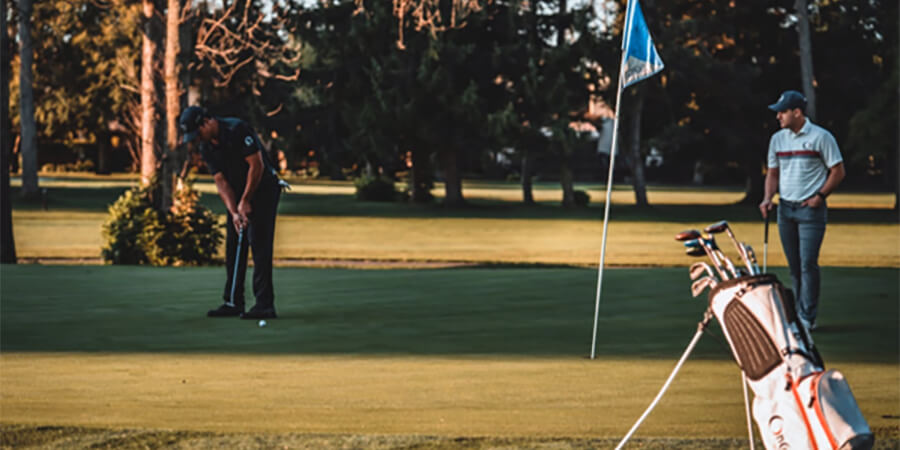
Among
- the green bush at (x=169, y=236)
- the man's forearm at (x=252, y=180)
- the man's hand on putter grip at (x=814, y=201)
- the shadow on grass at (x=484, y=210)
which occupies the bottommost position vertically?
the shadow on grass at (x=484, y=210)

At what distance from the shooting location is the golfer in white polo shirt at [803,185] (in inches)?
443

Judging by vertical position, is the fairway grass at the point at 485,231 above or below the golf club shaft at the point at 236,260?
below

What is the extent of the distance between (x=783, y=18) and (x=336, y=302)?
54.6 meters

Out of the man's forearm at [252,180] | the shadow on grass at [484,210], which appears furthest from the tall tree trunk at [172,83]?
the shadow on grass at [484,210]

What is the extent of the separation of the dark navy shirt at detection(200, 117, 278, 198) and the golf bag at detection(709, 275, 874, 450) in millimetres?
7945

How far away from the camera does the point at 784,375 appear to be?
389 centimetres

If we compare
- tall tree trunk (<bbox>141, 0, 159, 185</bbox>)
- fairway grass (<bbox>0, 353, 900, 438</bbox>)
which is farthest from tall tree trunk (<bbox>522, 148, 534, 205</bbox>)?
fairway grass (<bbox>0, 353, 900, 438</bbox>)

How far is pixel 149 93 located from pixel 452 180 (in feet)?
101

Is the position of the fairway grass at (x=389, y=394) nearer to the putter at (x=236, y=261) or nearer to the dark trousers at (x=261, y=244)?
the dark trousers at (x=261, y=244)

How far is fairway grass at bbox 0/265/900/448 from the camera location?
7246mm

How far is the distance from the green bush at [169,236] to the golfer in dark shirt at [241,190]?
9.36m

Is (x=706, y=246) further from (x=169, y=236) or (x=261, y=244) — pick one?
(x=169, y=236)

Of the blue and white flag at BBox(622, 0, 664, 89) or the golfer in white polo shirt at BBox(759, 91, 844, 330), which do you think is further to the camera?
the golfer in white polo shirt at BBox(759, 91, 844, 330)

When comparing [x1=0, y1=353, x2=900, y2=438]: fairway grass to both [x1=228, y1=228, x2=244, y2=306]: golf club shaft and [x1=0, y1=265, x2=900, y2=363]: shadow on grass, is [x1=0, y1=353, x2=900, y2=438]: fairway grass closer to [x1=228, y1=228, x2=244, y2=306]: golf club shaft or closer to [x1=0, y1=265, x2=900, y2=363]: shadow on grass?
[x1=0, y1=265, x2=900, y2=363]: shadow on grass
